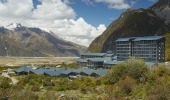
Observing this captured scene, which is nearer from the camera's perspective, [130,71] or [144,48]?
[130,71]

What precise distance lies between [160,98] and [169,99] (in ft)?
3.89

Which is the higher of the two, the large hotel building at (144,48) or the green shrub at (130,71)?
the large hotel building at (144,48)

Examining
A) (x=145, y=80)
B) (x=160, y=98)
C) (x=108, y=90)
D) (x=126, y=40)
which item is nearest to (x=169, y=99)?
(x=160, y=98)

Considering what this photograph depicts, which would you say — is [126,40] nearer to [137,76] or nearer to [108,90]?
[137,76]

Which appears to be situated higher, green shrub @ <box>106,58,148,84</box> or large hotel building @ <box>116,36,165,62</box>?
large hotel building @ <box>116,36,165,62</box>

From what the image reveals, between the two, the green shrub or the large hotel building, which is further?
the large hotel building

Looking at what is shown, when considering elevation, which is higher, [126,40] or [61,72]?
[126,40]

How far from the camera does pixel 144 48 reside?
152 metres

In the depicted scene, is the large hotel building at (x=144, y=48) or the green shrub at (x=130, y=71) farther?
the large hotel building at (x=144, y=48)

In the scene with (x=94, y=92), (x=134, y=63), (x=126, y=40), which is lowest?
(x=94, y=92)

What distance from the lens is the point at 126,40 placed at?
16388 centimetres

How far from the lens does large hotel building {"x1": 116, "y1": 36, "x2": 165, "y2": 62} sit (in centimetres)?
14500

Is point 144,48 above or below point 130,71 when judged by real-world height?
above

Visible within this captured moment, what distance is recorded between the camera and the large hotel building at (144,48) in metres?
145
